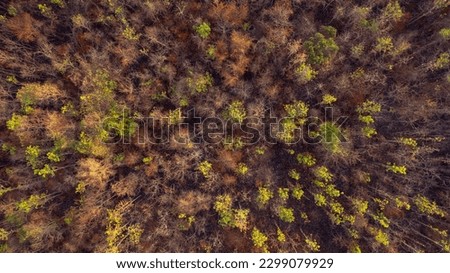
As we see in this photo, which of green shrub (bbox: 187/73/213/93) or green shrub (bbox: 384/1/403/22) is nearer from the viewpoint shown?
green shrub (bbox: 384/1/403/22)

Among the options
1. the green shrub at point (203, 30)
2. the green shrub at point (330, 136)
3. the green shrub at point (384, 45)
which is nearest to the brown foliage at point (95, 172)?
the green shrub at point (203, 30)

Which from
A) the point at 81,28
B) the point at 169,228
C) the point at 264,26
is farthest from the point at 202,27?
the point at 169,228

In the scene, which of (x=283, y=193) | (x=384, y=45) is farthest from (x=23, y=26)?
(x=384, y=45)

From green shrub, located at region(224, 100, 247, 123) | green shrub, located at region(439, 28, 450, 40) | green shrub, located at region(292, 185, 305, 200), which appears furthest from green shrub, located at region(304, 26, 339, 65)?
green shrub, located at region(292, 185, 305, 200)

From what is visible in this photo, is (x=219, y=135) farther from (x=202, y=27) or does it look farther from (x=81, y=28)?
(x=81, y=28)

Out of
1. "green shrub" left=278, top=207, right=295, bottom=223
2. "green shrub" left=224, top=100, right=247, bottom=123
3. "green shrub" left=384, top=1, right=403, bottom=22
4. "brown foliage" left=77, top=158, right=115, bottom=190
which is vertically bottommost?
"green shrub" left=278, top=207, right=295, bottom=223

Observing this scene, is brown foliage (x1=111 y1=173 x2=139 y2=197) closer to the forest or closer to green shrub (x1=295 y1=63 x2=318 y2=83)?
the forest

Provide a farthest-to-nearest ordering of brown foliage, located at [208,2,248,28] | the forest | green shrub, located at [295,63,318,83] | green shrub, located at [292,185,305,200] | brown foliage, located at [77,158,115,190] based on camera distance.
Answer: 1. green shrub, located at [292,185,305,200]
2. the forest
3. brown foliage, located at [208,2,248,28]
4. brown foliage, located at [77,158,115,190]
5. green shrub, located at [295,63,318,83]

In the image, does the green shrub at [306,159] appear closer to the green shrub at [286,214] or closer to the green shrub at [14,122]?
the green shrub at [286,214]
